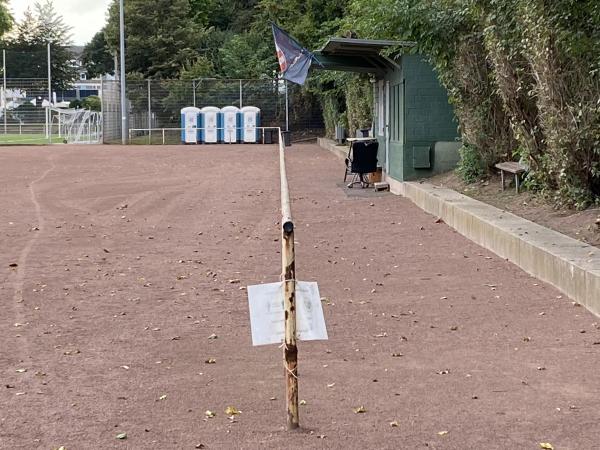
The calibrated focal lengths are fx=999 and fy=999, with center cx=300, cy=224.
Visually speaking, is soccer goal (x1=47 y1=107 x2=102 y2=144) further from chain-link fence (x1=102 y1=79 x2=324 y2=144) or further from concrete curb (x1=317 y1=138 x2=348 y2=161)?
concrete curb (x1=317 y1=138 x2=348 y2=161)

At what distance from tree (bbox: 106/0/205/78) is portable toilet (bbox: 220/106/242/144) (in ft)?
56.8

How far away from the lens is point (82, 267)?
36.3ft

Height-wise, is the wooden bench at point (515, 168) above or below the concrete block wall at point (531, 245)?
above

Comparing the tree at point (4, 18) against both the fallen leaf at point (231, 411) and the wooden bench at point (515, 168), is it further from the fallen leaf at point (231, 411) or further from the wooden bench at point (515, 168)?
Answer: the fallen leaf at point (231, 411)

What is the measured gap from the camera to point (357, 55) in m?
22.0

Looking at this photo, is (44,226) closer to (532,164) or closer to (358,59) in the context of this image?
(532,164)

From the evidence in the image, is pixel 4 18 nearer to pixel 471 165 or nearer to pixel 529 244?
pixel 471 165

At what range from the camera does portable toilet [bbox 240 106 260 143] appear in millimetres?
48406

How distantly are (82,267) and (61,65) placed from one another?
299 ft

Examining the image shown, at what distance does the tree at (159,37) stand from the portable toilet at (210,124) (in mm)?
17041

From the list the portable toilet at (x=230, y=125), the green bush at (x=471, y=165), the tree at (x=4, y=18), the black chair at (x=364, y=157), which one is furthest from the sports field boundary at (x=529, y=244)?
the tree at (x=4, y=18)

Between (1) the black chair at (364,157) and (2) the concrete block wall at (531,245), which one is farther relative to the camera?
(1) the black chair at (364,157)

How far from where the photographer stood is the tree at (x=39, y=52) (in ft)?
323

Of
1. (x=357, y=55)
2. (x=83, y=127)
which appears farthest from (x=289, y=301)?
(x=83, y=127)
